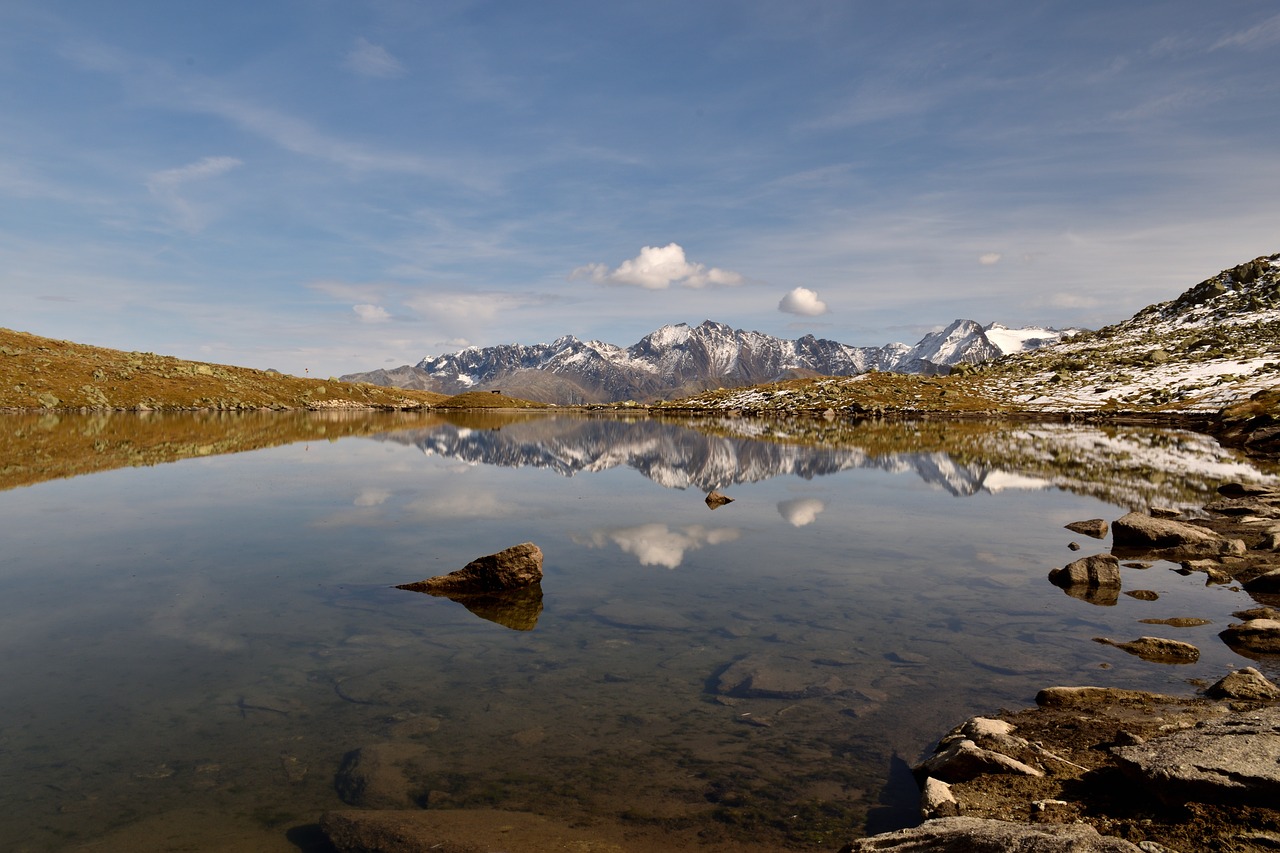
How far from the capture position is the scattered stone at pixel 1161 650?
54.1 feet

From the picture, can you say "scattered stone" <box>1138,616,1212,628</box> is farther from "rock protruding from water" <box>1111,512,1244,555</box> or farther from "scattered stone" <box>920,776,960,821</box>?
"scattered stone" <box>920,776,960,821</box>

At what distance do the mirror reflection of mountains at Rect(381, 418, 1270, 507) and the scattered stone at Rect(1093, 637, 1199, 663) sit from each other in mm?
27856

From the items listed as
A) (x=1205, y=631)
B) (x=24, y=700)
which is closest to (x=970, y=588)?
(x=1205, y=631)

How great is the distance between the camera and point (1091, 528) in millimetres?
32344

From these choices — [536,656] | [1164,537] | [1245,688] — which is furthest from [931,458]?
[536,656]

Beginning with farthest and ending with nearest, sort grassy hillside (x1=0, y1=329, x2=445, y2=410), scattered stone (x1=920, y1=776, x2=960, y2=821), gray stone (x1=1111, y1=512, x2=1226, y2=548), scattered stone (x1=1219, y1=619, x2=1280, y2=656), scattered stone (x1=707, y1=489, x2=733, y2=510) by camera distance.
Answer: grassy hillside (x1=0, y1=329, x2=445, y2=410), scattered stone (x1=707, y1=489, x2=733, y2=510), gray stone (x1=1111, y1=512, x2=1226, y2=548), scattered stone (x1=1219, y1=619, x2=1280, y2=656), scattered stone (x1=920, y1=776, x2=960, y2=821)

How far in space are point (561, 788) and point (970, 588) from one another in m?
17.3

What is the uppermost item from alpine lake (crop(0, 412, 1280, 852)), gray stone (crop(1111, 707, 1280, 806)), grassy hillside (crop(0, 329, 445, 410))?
grassy hillside (crop(0, 329, 445, 410))

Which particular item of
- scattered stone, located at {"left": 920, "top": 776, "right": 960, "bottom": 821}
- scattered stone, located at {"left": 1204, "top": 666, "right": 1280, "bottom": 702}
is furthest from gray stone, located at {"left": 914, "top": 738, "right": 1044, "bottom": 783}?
scattered stone, located at {"left": 1204, "top": 666, "right": 1280, "bottom": 702}

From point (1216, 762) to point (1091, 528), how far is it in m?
27.2

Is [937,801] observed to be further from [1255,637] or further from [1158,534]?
[1158,534]

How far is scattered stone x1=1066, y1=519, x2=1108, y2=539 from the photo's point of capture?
104ft

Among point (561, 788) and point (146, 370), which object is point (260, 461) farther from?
point (146, 370)

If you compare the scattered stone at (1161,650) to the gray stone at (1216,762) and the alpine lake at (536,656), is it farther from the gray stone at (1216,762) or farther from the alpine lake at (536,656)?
the gray stone at (1216,762)
